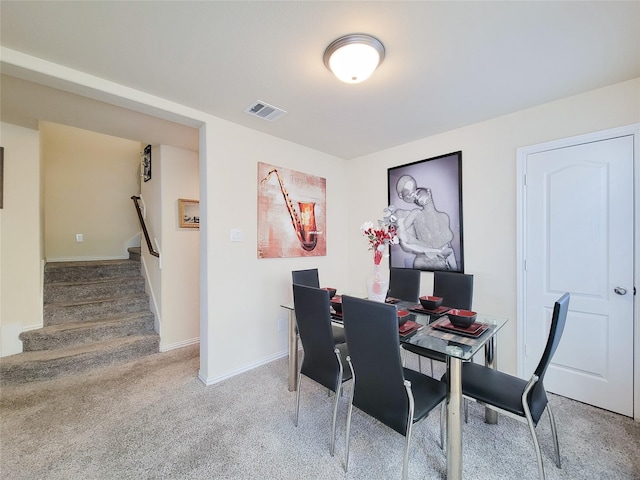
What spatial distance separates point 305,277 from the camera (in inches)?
107

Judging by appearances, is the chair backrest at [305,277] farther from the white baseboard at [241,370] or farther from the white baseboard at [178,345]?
the white baseboard at [178,345]

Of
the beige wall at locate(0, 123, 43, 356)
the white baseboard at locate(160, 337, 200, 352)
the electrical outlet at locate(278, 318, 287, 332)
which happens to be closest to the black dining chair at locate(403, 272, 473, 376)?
the electrical outlet at locate(278, 318, 287, 332)

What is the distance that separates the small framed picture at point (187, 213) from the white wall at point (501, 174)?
2.95 metres

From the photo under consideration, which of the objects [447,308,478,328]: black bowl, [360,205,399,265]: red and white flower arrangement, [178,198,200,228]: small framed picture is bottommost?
[447,308,478,328]: black bowl

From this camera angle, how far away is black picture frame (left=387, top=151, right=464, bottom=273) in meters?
2.77

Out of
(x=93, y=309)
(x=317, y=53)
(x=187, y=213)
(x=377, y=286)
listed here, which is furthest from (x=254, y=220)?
(x=93, y=309)

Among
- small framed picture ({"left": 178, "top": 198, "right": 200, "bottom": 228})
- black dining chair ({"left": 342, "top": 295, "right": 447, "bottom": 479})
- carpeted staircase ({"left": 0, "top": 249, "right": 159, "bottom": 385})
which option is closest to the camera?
black dining chair ({"left": 342, "top": 295, "right": 447, "bottom": 479})

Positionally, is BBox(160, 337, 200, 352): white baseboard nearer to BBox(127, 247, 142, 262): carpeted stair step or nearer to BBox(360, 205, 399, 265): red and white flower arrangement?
BBox(127, 247, 142, 262): carpeted stair step

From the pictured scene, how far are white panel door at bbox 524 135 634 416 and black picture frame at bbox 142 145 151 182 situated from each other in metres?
4.38

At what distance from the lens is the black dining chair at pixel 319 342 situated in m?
1.62

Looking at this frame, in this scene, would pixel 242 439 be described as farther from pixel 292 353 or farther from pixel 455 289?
pixel 455 289

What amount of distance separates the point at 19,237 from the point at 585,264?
17.1ft

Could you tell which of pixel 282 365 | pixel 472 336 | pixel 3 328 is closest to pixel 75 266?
pixel 3 328

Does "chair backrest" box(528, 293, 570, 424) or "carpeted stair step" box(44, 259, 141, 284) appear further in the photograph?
"carpeted stair step" box(44, 259, 141, 284)
